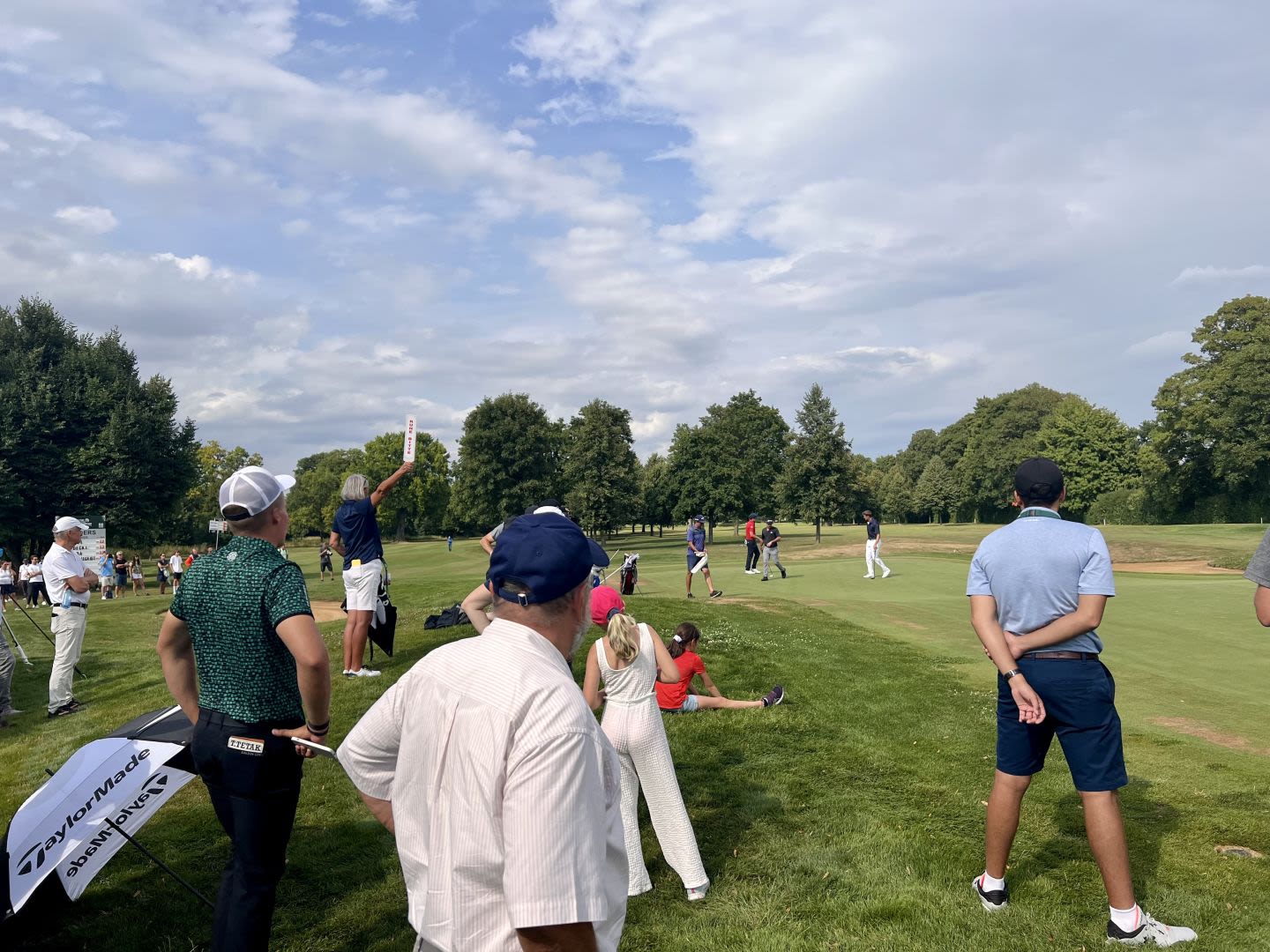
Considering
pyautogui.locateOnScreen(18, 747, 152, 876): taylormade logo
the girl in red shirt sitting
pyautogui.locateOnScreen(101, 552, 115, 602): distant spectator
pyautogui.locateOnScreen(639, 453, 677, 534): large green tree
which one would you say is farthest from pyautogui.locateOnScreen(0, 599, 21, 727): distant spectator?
pyautogui.locateOnScreen(639, 453, 677, 534): large green tree

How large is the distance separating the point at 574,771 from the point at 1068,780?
717cm

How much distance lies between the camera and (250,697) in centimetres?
363

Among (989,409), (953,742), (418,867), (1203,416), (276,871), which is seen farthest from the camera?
(989,409)

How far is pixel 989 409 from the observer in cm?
10706

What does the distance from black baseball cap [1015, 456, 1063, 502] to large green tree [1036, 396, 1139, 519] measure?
286ft

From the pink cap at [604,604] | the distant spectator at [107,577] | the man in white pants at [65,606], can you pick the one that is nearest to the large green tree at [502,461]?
the distant spectator at [107,577]

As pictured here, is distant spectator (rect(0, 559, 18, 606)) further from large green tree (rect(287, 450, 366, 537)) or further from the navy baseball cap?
large green tree (rect(287, 450, 366, 537))

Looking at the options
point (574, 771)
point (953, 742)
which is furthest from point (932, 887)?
point (574, 771)

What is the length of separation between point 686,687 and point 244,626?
228 inches

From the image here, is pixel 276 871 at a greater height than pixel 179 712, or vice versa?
pixel 179 712

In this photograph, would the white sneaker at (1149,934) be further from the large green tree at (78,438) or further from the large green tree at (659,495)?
the large green tree at (659,495)

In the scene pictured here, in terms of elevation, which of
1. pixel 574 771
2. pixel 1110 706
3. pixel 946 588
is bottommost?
pixel 946 588

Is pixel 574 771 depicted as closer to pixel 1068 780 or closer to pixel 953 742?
pixel 1068 780

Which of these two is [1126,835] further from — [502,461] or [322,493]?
[322,493]
